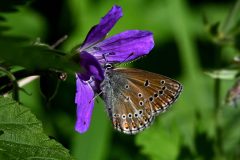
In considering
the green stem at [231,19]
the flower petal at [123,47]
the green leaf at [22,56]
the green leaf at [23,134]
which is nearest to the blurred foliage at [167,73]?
the green stem at [231,19]

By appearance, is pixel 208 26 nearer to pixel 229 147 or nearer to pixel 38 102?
pixel 229 147

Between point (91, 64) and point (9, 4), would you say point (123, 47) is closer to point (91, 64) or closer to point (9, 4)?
point (91, 64)

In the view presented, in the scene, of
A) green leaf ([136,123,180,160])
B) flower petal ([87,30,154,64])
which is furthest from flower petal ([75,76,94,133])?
green leaf ([136,123,180,160])

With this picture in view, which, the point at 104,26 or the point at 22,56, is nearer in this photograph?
the point at 22,56

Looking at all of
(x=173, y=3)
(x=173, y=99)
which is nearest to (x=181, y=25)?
(x=173, y=3)

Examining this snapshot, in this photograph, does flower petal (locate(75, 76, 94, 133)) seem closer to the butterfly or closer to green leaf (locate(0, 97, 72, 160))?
the butterfly

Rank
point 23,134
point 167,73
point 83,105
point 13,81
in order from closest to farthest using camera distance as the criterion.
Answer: point 23,134
point 13,81
point 83,105
point 167,73

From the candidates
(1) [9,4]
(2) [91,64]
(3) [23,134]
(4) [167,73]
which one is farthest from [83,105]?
(4) [167,73]
